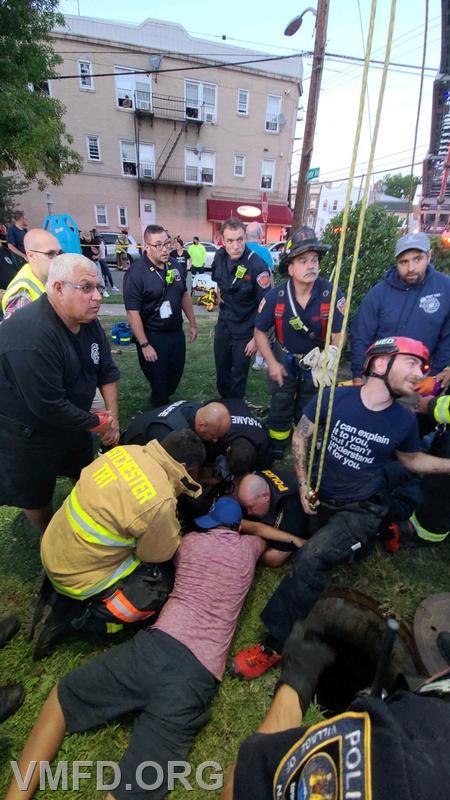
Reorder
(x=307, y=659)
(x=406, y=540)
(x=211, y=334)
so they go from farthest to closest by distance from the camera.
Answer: (x=211, y=334), (x=406, y=540), (x=307, y=659)

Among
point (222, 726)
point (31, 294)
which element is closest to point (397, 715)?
point (222, 726)

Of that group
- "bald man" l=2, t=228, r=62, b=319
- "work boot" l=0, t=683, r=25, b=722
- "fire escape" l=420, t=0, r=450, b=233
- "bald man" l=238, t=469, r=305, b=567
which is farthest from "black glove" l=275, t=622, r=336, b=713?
"fire escape" l=420, t=0, r=450, b=233

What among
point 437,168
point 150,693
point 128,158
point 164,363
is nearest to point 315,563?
point 150,693

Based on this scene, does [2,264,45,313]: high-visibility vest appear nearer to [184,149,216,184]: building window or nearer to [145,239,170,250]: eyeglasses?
[145,239,170,250]: eyeglasses

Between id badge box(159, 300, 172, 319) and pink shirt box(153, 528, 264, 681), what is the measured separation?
253cm

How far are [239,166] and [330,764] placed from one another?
28.9 meters

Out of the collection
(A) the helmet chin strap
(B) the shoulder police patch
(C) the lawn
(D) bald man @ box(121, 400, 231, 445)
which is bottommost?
(C) the lawn

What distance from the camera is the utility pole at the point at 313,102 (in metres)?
8.28

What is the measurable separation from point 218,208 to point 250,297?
23.0 meters

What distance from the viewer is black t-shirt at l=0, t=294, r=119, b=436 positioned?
2035mm

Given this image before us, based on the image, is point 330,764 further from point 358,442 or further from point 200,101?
point 200,101

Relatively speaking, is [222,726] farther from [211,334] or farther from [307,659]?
[211,334]

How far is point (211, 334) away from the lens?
27.4ft

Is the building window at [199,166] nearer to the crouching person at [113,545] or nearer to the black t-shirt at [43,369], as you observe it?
the black t-shirt at [43,369]
